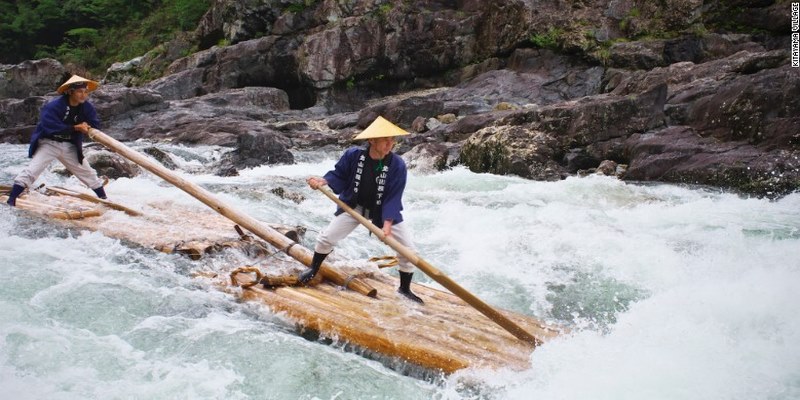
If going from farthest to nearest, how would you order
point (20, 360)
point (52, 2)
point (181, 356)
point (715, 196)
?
1. point (52, 2)
2. point (715, 196)
3. point (181, 356)
4. point (20, 360)

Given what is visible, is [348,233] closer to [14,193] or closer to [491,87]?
[14,193]

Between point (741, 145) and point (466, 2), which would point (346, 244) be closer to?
point (741, 145)

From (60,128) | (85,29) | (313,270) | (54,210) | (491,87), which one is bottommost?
(313,270)

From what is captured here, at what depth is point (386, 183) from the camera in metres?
4.52

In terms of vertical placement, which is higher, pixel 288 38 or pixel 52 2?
pixel 52 2

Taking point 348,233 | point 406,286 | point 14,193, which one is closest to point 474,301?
point 406,286

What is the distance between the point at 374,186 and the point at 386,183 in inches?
4.3

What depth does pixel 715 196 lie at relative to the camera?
8.89 meters

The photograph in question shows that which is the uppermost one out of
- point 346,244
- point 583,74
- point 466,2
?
point 466,2

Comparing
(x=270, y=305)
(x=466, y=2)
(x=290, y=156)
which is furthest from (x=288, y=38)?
(x=270, y=305)

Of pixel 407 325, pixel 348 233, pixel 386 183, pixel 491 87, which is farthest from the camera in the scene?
pixel 491 87

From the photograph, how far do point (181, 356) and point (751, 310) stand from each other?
423cm

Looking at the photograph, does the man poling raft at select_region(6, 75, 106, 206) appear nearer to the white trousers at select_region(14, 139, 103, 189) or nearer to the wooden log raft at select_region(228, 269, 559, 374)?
the white trousers at select_region(14, 139, 103, 189)

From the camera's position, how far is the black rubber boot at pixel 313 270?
16.0ft
